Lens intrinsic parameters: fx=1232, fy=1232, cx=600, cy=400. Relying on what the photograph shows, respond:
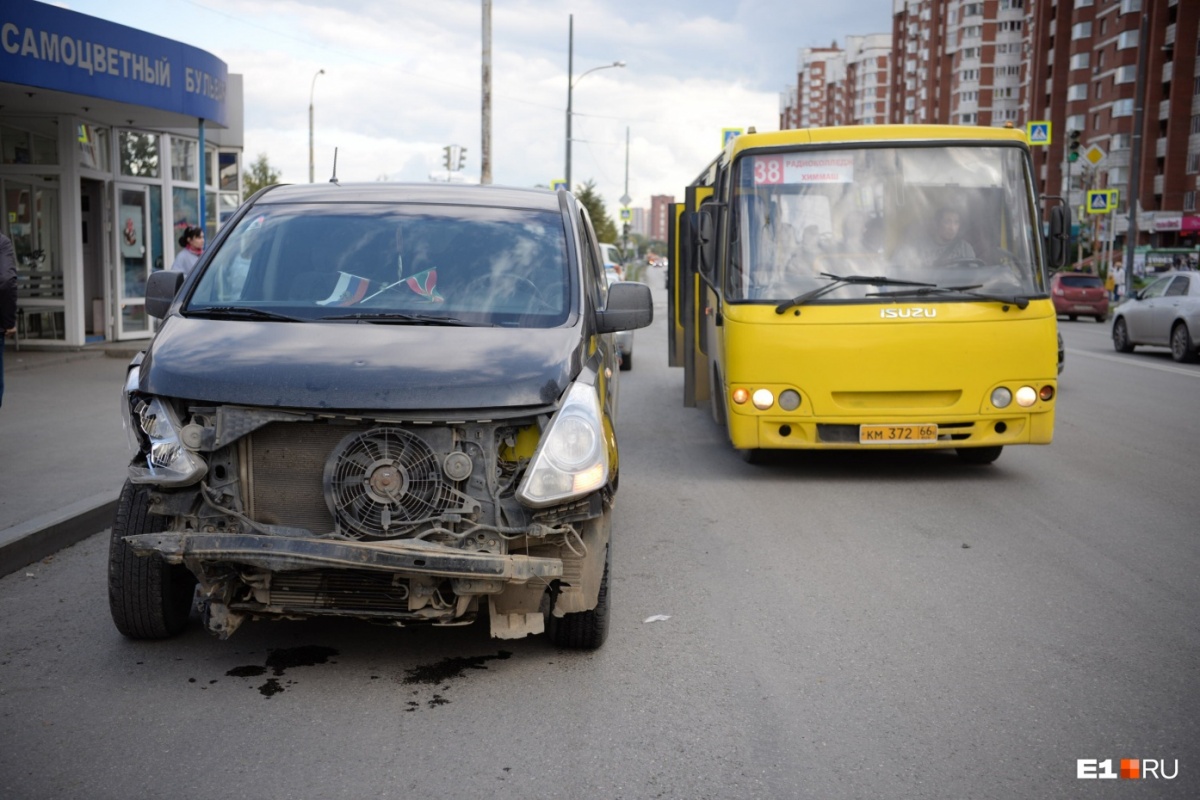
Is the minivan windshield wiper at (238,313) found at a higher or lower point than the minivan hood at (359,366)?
higher

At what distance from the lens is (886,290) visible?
8867 millimetres

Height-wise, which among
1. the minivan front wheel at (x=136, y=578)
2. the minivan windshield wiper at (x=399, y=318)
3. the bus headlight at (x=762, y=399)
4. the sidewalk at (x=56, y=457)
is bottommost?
the sidewalk at (x=56, y=457)

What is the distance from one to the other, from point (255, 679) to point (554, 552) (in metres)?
1.22

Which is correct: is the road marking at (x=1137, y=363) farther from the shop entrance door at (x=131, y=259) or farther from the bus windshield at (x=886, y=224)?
the shop entrance door at (x=131, y=259)

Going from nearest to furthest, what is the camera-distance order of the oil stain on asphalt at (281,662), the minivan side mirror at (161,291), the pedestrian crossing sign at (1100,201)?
1. the oil stain on asphalt at (281,662)
2. the minivan side mirror at (161,291)
3. the pedestrian crossing sign at (1100,201)

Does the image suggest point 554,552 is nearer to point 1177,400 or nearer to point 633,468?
point 633,468

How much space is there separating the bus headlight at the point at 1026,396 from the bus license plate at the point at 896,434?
62cm

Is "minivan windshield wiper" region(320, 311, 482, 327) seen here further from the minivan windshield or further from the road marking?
the road marking

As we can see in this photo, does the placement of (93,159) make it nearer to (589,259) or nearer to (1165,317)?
(589,259)

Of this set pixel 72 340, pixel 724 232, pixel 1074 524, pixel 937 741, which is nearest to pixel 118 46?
pixel 72 340

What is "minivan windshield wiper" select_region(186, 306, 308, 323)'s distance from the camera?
5.07 metres


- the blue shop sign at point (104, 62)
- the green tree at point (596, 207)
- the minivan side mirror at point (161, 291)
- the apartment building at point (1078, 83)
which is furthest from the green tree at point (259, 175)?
the minivan side mirror at point (161, 291)

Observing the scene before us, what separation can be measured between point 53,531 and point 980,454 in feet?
22.4

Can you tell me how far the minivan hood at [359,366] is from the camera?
438cm
